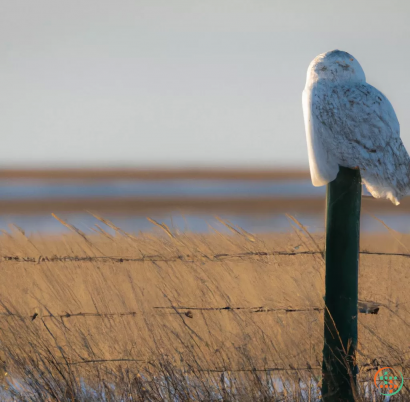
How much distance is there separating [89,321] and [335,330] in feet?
4.93

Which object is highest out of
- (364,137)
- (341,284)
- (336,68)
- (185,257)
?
(336,68)

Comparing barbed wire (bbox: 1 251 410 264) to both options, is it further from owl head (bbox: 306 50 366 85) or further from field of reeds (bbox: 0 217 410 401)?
owl head (bbox: 306 50 366 85)

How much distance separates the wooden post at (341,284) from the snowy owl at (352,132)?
0.06 m

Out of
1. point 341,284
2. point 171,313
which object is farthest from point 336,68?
point 171,313

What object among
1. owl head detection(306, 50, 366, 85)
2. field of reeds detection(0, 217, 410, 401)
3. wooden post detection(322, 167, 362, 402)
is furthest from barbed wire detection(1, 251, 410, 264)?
owl head detection(306, 50, 366, 85)

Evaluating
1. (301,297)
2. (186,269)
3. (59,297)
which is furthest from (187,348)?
(59,297)

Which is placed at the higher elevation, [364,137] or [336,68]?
[336,68]

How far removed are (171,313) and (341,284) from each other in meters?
1.16

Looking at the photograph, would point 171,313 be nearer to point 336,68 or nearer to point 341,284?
point 341,284

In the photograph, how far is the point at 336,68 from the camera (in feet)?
7.64

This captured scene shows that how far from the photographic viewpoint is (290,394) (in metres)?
2.80

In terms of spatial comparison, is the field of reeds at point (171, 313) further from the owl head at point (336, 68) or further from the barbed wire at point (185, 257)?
the owl head at point (336, 68)

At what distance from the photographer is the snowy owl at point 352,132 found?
226 centimetres

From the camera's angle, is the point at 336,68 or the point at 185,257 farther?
the point at 185,257
